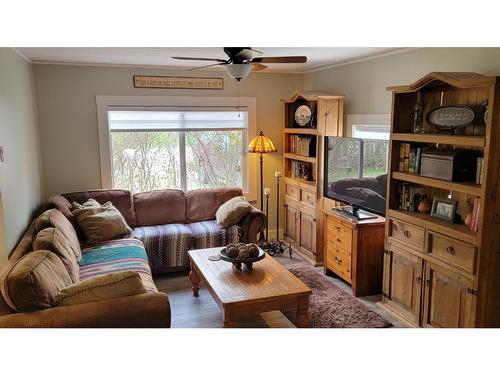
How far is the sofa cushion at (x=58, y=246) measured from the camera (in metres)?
2.92

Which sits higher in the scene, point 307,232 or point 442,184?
point 442,184

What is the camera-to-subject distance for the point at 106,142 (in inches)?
192

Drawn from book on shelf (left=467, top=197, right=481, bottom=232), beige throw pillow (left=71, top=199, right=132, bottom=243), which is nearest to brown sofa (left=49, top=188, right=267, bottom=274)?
beige throw pillow (left=71, top=199, right=132, bottom=243)

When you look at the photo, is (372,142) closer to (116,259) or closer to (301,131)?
(301,131)

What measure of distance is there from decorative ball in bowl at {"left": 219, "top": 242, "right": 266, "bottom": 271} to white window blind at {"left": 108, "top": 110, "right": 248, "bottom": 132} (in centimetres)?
234

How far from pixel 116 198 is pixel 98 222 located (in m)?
0.61

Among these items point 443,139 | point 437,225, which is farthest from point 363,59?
point 437,225

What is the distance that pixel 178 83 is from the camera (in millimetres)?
5059

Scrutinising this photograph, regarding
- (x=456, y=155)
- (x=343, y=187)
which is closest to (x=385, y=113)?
(x=343, y=187)

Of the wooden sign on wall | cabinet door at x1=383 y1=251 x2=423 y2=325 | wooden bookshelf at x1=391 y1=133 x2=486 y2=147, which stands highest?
the wooden sign on wall

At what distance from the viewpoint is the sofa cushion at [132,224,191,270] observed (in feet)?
14.3

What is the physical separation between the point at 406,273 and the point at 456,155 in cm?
103

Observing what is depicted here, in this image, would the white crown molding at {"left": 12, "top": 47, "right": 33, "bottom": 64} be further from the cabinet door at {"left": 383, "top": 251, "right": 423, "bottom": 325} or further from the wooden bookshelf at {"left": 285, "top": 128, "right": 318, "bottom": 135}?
the cabinet door at {"left": 383, "top": 251, "right": 423, "bottom": 325}
